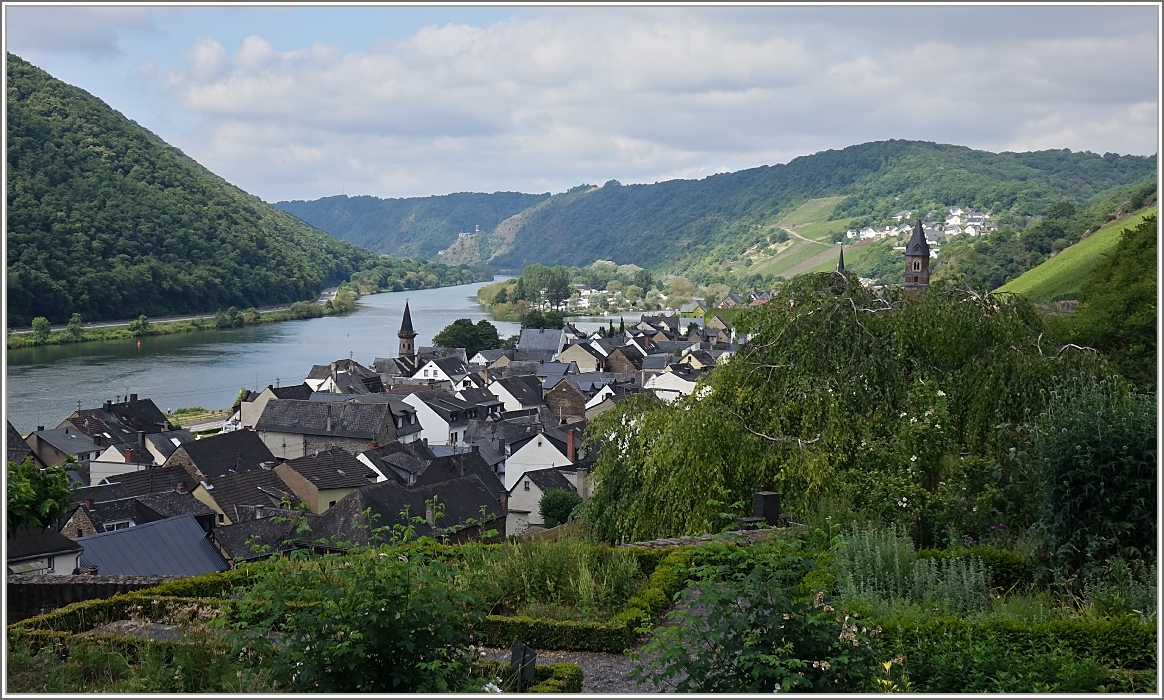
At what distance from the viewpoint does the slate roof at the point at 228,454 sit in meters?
35.5

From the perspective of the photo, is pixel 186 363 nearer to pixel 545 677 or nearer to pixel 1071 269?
pixel 1071 269

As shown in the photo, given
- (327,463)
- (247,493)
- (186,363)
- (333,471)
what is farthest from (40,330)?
(247,493)

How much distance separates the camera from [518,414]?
53.0 metres

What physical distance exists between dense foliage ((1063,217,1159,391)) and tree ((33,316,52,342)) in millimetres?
82218

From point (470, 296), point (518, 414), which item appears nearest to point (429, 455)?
point (518, 414)

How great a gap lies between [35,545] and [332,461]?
58.2 feet

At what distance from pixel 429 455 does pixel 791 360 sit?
28.1m

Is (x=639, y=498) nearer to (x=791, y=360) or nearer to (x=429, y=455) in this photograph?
(x=791, y=360)

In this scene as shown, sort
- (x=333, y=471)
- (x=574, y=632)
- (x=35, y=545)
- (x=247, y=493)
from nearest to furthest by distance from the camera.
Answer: (x=574, y=632)
(x=35, y=545)
(x=247, y=493)
(x=333, y=471)

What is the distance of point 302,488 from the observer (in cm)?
3206

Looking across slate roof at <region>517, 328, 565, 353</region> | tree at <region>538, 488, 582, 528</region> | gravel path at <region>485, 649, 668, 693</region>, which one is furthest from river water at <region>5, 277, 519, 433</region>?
gravel path at <region>485, 649, 668, 693</region>

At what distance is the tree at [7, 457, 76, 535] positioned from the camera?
9281 mm

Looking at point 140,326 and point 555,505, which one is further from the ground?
point 140,326

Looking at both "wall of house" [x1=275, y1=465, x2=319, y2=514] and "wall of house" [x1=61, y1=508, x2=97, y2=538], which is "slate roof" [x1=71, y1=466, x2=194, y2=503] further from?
"wall of house" [x1=275, y1=465, x2=319, y2=514]
